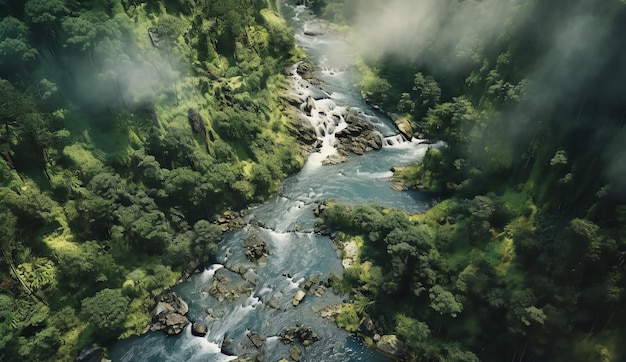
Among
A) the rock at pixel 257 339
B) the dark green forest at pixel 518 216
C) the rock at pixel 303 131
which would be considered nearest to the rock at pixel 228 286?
the rock at pixel 257 339

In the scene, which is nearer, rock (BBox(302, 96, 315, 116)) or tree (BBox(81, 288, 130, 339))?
tree (BBox(81, 288, 130, 339))

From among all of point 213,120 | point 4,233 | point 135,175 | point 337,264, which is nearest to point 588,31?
point 337,264

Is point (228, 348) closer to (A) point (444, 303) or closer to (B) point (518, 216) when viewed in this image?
(A) point (444, 303)

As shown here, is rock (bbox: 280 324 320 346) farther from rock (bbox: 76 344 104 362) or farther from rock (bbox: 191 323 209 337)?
rock (bbox: 76 344 104 362)

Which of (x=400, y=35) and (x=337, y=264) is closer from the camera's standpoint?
(x=337, y=264)

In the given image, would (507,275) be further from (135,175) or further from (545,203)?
(135,175)

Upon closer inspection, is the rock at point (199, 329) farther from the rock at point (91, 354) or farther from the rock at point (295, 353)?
the rock at point (295, 353)

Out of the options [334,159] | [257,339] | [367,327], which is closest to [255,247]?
[257,339]

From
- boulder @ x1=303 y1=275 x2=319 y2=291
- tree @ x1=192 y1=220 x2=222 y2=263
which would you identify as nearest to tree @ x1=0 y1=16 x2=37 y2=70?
tree @ x1=192 y1=220 x2=222 y2=263

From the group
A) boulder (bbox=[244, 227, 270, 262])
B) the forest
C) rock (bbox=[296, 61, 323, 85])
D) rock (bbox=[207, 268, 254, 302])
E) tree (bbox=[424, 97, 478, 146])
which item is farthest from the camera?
rock (bbox=[296, 61, 323, 85])
